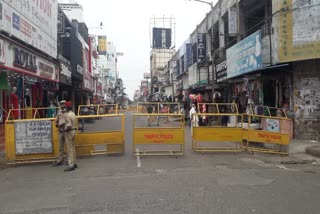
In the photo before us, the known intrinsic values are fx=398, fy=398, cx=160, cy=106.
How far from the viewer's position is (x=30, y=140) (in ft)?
40.9

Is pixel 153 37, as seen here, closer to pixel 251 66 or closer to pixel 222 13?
pixel 222 13

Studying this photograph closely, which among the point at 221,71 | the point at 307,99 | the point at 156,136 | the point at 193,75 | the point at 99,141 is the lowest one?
the point at 99,141

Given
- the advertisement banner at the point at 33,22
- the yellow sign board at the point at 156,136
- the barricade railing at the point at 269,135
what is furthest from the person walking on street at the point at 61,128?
the barricade railing at the point at 269,135

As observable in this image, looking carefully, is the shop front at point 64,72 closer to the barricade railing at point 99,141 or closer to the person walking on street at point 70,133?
the barricade railing at point 99,141

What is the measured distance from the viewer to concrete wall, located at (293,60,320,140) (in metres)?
16.6

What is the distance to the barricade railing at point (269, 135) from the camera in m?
14.3

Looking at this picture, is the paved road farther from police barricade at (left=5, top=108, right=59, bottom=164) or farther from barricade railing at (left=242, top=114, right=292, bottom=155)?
barricade railing at (left=242, top=114, right=292, bottom=155)

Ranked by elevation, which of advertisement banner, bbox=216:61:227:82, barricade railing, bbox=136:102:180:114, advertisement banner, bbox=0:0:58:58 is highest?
advertisement banner, bbox=0:0:58:58

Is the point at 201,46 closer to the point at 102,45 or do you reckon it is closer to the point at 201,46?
the point at 201,46

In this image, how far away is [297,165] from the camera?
11961 millimetres

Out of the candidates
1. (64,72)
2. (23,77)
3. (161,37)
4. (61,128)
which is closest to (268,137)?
(61,128)

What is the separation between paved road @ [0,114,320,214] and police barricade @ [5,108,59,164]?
0.51 meters

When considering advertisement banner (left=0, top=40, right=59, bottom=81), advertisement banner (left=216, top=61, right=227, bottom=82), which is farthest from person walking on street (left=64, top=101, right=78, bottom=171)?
advertisement banner (left=216, top=61, right=227, bottom=82)

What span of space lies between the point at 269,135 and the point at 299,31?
4559 millimetres
